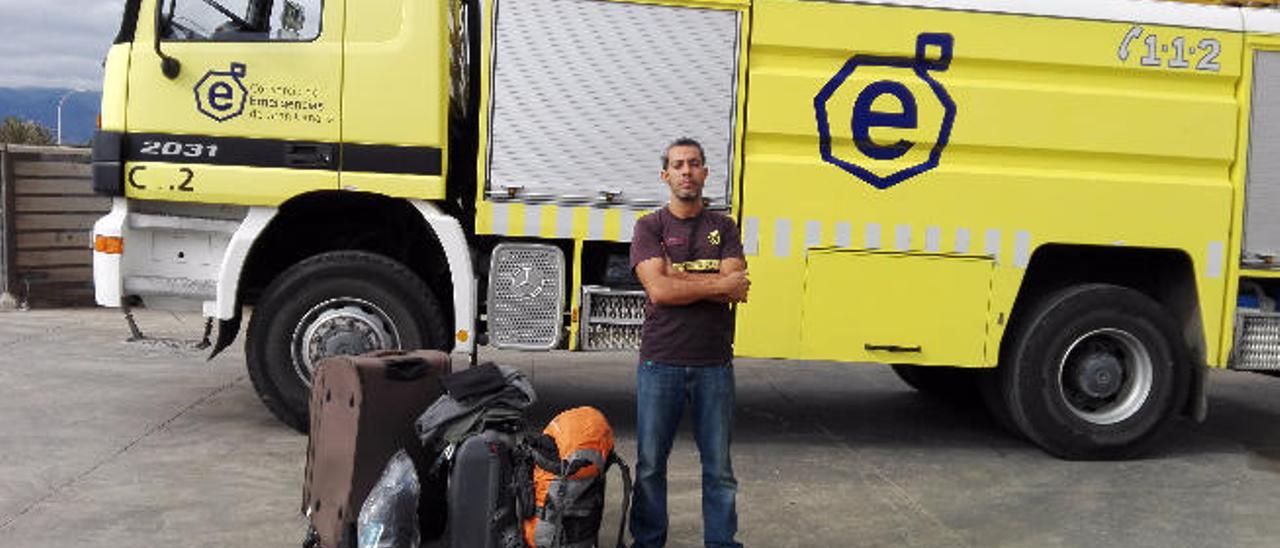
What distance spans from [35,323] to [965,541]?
9902 millimetres

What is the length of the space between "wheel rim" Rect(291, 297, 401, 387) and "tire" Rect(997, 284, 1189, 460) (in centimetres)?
368

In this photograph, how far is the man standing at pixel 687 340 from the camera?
15.6 ft

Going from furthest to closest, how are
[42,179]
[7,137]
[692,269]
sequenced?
[7,137]
[42,179]
[692,269]

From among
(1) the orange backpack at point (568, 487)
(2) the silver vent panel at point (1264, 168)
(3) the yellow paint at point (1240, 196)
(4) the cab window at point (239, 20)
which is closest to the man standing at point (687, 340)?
(1) the orange backpack at point (568, 487)

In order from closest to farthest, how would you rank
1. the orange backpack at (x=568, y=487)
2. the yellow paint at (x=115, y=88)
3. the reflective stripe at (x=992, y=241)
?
the orange backpack at (x=568, y=487) → the yellow paint at (x=115, y=88) → the reflective stripe at (x=992, y=241)

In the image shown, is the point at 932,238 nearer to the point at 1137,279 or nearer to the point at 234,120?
the point at 1137,279

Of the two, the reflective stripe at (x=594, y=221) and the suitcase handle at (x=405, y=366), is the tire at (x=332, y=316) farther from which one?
the suitcase handle at (x=405, y=366)

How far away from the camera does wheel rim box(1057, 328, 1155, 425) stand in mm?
7328

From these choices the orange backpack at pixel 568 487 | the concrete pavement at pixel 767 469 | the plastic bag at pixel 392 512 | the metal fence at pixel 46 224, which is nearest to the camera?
the plastic bag at pixel 392 512

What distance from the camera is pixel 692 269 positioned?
4820mm

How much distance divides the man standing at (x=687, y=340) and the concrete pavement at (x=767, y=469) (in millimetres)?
547

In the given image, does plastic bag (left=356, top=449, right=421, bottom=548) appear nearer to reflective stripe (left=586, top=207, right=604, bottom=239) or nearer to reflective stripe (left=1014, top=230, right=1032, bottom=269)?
reflective stripe (left=586, top=207, right=604, bottom=239)

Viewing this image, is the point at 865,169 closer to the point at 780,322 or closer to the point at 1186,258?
the point at 780,322

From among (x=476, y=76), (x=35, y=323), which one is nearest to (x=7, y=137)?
(x=35, y=323)
